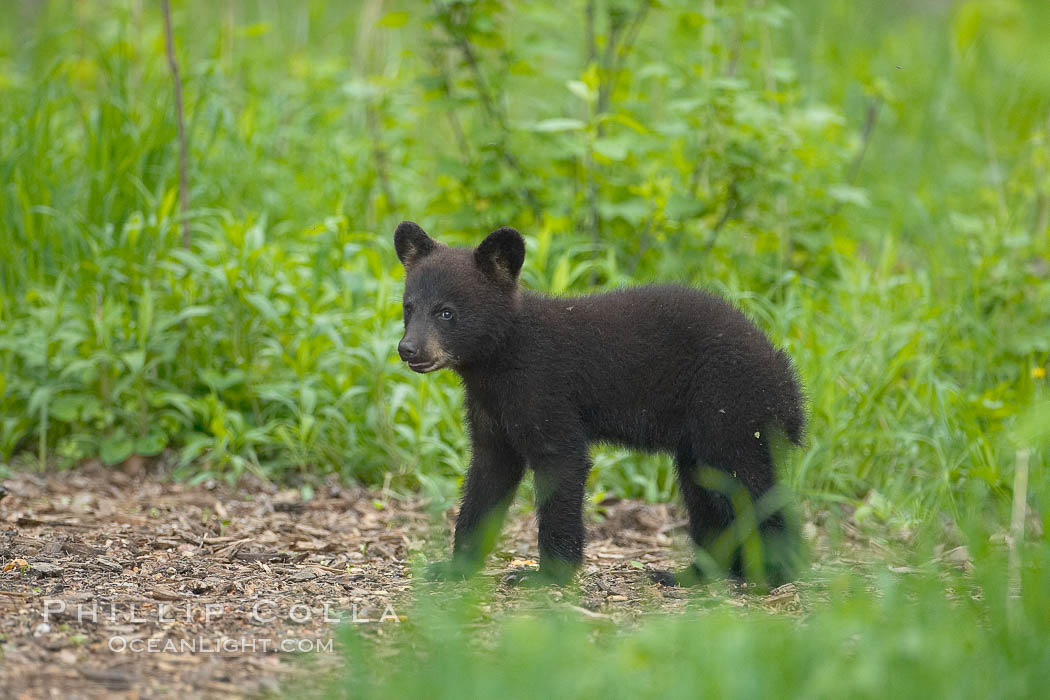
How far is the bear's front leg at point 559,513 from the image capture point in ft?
14.7

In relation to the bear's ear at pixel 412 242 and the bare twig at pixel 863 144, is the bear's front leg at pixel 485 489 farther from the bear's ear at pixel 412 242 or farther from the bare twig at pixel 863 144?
the bare twig at pixel 863 144

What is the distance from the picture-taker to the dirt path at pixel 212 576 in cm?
327

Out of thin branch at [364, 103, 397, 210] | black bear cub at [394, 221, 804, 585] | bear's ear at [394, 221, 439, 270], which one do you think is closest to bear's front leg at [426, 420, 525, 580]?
black bear cub at [394, 221, 804, 585]

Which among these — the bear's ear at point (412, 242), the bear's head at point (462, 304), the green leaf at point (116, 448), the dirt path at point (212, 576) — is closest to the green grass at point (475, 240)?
the green leaf at point (116, 448)

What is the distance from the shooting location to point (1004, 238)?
6859mm

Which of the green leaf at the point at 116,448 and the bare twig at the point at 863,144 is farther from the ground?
the bare twig at the point at 863,144

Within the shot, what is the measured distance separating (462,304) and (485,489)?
797 millimetres

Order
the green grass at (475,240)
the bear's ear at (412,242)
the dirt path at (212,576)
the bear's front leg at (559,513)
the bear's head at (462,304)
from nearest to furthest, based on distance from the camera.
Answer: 1. the dirt path at (212,576)
2. the bear's front leg at (559,513)
3. the bear's head at (462,304)
4. the bear's ear at (412,242)
5. the green grass at (475,240)

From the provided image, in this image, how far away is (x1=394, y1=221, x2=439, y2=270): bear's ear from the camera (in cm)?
500

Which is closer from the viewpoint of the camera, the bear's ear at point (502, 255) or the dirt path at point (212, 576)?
the dirt path at point (212, 576)

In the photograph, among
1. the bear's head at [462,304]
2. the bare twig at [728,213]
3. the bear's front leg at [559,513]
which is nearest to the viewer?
the bear's front leg at [559,513]

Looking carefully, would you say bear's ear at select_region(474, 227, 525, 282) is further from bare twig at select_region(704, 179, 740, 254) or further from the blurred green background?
bare twig at select_region(704, 179, 740, 254)

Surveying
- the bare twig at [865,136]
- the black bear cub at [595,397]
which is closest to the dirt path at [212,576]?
the black bear cub at [595,397]

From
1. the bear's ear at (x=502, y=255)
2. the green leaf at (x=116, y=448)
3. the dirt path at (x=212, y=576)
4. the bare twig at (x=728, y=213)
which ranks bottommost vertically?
the dirt path at (x=212, y=576)
